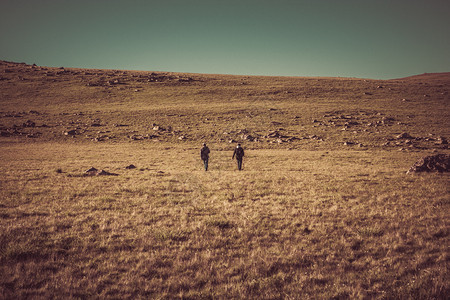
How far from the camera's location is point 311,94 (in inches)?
2502

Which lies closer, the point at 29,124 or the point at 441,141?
the point at 441,141

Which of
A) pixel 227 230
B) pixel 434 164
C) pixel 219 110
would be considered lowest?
pixel 227 230

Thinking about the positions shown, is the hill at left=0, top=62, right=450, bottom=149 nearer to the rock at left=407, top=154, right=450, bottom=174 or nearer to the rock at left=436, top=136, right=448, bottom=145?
the rock at left=436, top=136, right=448, bottom=145

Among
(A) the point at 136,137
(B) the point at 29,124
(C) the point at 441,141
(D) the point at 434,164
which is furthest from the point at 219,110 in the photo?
(D) the point at 434,164

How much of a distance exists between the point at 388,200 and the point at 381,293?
300 inches

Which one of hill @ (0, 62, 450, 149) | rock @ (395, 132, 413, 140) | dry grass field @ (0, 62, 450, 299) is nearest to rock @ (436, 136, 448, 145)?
hill @ (0, 62, 450, 149)

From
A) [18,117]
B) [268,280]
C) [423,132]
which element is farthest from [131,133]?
[423,132]

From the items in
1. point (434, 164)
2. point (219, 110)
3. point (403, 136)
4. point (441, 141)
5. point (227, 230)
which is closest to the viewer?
point (227, 230)

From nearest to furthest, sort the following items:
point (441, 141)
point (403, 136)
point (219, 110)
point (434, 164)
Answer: point (434, 164) < point (441, 141) < point (403, 136) < point (219, 110)

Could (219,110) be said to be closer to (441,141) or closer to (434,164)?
(441,141)

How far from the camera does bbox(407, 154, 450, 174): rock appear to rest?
15992mm

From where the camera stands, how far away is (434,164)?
16312 millimetres

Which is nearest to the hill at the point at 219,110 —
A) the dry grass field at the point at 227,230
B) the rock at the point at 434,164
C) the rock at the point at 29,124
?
the rock at the point at 29,124

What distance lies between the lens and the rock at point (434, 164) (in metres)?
16.0
